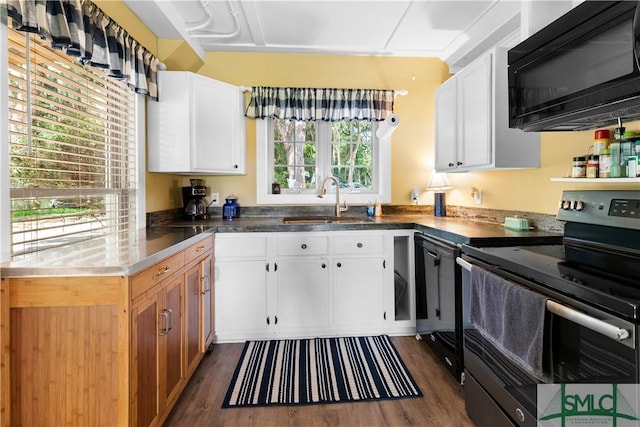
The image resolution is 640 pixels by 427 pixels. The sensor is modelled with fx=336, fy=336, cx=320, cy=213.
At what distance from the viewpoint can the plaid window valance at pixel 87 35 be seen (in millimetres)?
1317

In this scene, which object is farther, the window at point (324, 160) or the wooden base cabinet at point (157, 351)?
the window at point (324, 160)

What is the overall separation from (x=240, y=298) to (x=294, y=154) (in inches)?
59.0

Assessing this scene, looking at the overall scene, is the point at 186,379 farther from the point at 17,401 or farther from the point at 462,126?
the point at 462,126

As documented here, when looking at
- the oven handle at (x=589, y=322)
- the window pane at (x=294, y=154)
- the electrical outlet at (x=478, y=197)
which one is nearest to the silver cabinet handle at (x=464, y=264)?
the oven handle at (x=589, y=322)

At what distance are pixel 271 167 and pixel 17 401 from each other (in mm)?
2437

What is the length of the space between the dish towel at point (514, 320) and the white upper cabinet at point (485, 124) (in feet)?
3.15

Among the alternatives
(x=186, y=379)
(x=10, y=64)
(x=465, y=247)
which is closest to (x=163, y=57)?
(x=10, y=64)

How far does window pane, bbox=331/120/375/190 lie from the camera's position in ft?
11.0

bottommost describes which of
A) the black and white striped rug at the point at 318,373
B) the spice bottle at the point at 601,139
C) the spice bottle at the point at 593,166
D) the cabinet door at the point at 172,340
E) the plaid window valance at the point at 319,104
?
the black and white striped rug at the point at 318,373

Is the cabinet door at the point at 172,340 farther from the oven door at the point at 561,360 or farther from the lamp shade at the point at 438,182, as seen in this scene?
the lamp shade at the point at 438,182

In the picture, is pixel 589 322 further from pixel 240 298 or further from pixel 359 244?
pixel 240 298

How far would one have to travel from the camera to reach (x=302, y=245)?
2555 mm

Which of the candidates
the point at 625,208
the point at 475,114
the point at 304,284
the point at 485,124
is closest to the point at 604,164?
the point at 625,208

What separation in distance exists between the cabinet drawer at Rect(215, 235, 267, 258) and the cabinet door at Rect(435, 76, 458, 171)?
1.58m
